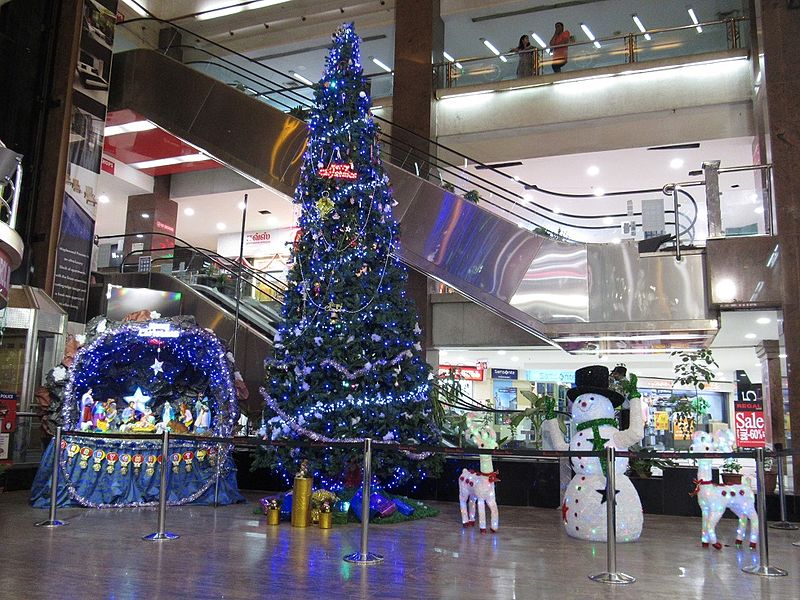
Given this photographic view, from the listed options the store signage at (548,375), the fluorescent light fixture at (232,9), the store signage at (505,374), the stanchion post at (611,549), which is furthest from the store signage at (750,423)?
the fluorescent light fixture at (232,9)

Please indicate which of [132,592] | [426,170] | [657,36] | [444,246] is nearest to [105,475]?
[132,592]

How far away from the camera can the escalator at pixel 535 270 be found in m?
9.77

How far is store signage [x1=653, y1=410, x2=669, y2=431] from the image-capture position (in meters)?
10.5

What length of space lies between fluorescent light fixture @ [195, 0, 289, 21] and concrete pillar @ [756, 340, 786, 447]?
42.6 ft

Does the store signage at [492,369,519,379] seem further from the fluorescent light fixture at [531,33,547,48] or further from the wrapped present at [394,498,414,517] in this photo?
the wrapped present at [394,498,414,517]

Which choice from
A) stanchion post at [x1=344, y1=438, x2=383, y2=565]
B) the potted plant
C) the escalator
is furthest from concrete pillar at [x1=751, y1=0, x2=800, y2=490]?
stanchion post at [x1=344, y1=438, x2=383, y2=565]

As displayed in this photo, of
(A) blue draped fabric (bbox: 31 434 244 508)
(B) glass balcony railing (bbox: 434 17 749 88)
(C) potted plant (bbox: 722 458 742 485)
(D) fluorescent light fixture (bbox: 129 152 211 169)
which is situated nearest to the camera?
(C) potted plant (bbox: 722 458 742 485)

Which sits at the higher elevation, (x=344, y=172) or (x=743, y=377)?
(x=344, y=172)

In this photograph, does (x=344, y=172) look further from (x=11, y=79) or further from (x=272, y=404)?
(x=11, y=79)

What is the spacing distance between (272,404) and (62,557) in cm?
297

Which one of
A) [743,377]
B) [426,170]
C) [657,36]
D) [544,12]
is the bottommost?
[743,377]

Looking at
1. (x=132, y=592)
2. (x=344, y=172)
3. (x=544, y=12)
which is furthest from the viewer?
(x=544, y=12)

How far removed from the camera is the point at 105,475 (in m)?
8.31

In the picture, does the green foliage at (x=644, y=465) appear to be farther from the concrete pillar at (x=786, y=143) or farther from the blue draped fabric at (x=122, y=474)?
the blue draped fabric at (x=122, y=474)
